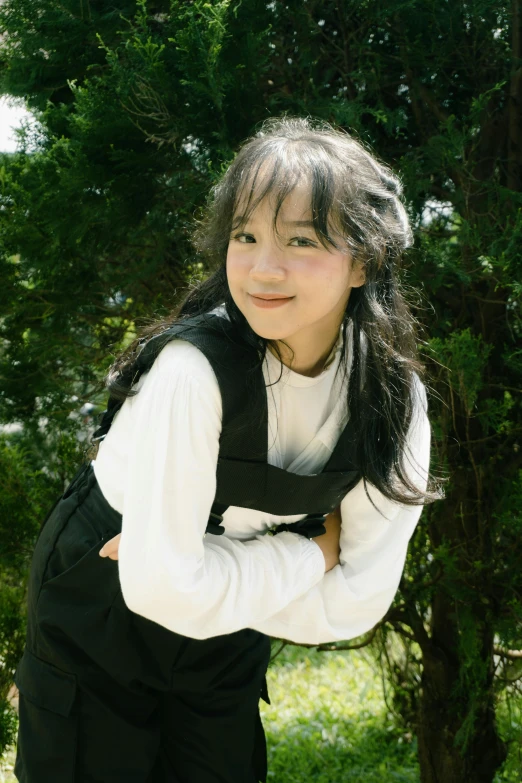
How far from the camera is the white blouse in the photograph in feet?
5.39

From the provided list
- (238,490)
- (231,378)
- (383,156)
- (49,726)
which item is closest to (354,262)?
(231,378)

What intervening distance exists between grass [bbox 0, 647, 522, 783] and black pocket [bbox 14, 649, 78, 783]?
4.40ft

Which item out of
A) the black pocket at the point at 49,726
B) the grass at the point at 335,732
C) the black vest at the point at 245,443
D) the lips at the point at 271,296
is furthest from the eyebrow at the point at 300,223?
the grass at the point at 335,732

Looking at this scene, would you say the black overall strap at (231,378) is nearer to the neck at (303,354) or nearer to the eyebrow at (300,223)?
the neck at (303,354)

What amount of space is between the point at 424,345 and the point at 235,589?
1.05 metres

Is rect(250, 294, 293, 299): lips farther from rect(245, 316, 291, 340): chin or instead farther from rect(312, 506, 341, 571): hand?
rect(312, 506, 341, 571): hand

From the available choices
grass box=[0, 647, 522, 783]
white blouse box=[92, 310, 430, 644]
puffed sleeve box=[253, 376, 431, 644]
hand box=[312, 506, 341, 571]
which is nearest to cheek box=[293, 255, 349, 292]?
white blouse box=[92, 310, 430, 644]

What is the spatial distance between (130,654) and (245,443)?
549 mm

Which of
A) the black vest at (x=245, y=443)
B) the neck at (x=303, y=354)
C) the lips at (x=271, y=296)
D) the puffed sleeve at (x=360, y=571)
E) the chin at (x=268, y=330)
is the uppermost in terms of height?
the lips at (x=271, y=296)

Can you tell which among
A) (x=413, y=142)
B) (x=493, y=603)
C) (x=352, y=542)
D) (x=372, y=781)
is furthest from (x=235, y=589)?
(x=372, y=781)

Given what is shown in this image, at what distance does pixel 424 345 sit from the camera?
2.50 metres

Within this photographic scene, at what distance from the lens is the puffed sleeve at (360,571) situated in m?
1.97

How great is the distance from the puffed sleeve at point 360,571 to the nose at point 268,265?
0.53m

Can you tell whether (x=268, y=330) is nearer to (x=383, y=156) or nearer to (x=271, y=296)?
(x=271, y=296)
